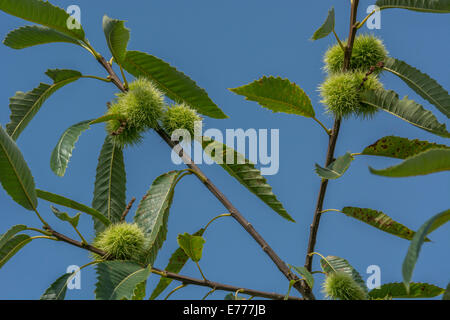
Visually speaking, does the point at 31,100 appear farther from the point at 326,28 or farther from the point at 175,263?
the point at 326,28

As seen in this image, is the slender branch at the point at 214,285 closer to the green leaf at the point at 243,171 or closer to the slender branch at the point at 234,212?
the slender branch at the point at 234,212

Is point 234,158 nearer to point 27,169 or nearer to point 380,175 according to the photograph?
point 27,169

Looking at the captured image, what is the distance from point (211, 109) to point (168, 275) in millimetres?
709

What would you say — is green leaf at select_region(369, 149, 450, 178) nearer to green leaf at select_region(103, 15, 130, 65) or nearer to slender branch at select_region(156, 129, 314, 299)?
slender branch at select_region(156, 129, 314, 299)

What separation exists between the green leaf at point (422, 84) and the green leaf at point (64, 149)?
1.18m

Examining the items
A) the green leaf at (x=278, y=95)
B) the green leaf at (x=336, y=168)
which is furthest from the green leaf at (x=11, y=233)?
the green leaf at (x=336, y=168)

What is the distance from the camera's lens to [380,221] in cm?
197

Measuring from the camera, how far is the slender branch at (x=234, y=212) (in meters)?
1.78

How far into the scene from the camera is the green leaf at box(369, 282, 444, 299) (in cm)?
183

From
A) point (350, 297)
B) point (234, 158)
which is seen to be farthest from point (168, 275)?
point (350, 297)

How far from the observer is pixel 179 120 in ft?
6.46

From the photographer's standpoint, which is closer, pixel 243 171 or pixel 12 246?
pixel 12 246

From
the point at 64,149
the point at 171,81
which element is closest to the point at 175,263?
the point at 64,149

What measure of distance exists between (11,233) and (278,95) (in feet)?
3.28
